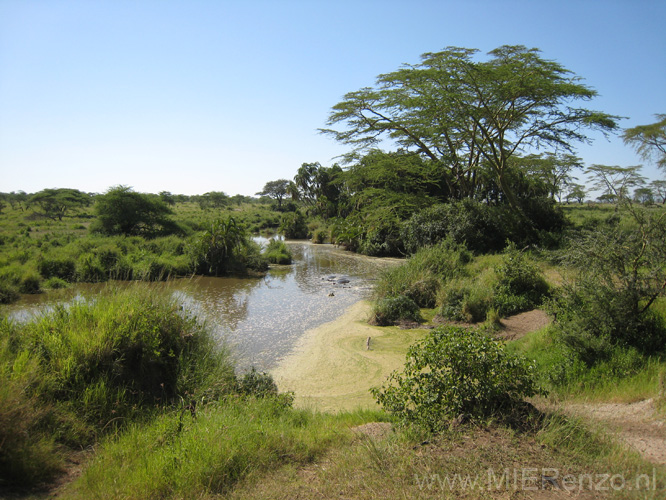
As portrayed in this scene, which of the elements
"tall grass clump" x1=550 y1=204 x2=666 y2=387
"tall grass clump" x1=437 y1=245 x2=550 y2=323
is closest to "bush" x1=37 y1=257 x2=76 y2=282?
"tall grass clump" x1=437 y1=245 x2=550 y2=323

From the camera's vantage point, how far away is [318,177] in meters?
50.7

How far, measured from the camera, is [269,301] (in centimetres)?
1488

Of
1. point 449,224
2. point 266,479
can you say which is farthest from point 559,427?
point 449,224

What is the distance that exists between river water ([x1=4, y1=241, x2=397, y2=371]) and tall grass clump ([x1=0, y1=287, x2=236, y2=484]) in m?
1.16

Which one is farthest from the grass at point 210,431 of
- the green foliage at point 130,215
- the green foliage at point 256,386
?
the green foliage at point 130,215

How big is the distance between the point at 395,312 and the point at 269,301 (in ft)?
18.0

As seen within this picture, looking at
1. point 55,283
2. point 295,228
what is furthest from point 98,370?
point 295,228

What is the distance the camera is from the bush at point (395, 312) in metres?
11.5

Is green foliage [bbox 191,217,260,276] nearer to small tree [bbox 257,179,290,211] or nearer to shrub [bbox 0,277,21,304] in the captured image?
shrub [bbox 0,277,21,304]

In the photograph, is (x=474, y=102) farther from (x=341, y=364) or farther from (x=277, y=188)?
(x=277, y=188)

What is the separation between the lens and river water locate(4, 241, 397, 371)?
932 cm

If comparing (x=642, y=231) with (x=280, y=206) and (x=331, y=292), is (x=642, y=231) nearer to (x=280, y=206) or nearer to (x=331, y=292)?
(x=331, y=292)

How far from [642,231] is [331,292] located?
11.5m

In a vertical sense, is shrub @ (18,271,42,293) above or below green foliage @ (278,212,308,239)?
below
